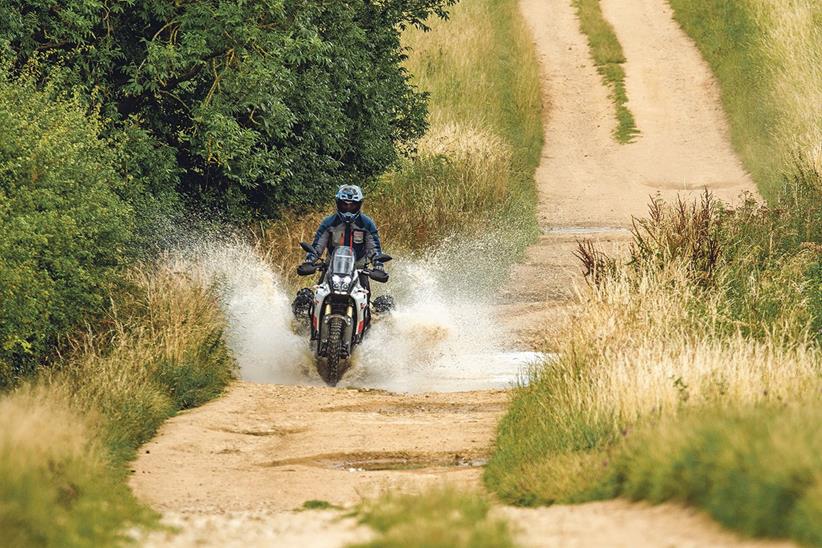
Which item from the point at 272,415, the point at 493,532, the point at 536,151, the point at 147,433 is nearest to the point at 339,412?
the point at 272,415

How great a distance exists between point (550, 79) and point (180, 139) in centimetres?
2231

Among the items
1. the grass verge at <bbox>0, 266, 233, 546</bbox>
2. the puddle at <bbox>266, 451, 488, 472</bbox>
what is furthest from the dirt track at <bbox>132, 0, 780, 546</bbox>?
the grass verge at <bbox>0, 266, 233, 546</bbox>

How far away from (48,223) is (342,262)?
12.0 feet

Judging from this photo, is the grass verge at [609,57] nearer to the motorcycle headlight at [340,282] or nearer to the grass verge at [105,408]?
the motorcycle headlight at [340,282]

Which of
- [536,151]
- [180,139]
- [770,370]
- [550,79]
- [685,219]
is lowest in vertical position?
[770,370]

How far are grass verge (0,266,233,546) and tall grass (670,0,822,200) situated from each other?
11336 millimetres

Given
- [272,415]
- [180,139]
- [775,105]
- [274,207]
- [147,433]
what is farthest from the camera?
[775,105]

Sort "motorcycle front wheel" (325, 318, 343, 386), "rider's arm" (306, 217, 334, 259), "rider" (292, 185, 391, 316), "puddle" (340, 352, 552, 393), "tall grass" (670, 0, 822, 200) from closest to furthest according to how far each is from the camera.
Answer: "motorcycle front wheel" (325, 318, 343, 386), "rider" (292, 185, 391, 316), "rider's arm" (306, 217, 334, 259), "puddle" (340, 352, 552, 393), "tall grass" (670, 0, 822, 200)

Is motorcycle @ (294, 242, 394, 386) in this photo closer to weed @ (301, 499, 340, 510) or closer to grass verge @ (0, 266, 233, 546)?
grass verge @ (0, 266, 233, 546)

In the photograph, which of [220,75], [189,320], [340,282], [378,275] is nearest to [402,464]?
[340,282]

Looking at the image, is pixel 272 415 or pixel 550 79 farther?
pixel 550 79

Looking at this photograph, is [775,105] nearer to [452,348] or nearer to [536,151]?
[536,151]

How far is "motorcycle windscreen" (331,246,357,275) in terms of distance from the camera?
52.6 ft

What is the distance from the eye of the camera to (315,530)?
791cm
